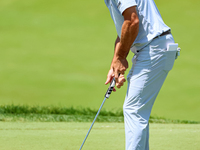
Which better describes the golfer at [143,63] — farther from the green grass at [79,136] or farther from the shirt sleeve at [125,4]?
the green grass at [79,136]

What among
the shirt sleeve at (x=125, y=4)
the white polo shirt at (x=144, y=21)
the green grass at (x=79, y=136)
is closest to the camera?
the shirt sleeve at (x=125, y=4)

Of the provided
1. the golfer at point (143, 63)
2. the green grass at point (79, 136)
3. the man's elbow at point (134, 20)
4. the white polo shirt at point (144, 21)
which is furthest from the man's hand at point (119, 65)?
the green grass at point (79, 136)

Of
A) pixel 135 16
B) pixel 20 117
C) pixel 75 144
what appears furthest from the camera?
pixel 20 117

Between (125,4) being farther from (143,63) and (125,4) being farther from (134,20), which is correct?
(143,63)

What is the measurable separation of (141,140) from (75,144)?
3.96 ft

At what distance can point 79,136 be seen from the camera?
344 cm

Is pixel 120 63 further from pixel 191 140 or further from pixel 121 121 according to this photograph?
pixel 121 121

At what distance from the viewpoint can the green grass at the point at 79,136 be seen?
3.03 meters

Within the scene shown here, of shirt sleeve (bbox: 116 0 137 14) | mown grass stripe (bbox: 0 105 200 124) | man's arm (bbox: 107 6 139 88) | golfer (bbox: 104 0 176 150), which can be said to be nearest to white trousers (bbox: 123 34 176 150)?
golfer (bbox: 104 0 176 150)

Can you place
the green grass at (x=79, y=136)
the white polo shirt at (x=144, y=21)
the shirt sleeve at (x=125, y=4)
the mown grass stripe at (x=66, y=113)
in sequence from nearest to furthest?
the shirt sleeve at (x=125, y=4) → the white polo shirt at (x=144, y=21) → the green grass at (x=79, y=136) → the mown grass stripe at (x=66, y=113)

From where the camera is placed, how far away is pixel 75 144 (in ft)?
10.1

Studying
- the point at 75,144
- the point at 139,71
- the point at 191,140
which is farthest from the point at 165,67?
the point at 191,140

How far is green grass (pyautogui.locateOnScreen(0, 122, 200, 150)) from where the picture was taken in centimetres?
303

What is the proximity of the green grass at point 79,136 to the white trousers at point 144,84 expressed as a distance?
3.30 feet
